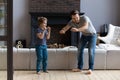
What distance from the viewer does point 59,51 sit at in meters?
6.05

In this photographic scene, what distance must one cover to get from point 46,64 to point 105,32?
3020mm

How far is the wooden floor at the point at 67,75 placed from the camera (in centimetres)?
554

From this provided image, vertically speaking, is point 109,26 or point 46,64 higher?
point 109,26

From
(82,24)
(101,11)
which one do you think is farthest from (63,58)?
(101,11)

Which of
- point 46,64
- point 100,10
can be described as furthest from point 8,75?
point 100,10

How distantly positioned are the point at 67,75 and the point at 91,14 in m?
3.16

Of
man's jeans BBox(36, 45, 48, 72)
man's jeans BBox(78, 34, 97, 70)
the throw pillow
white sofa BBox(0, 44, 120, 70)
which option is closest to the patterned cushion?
the throw pillow

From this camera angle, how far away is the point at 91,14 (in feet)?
27.9

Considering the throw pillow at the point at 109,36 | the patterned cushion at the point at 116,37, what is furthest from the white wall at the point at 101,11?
the patterned cushion at the point at 116,37

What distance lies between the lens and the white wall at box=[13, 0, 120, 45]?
330 inches

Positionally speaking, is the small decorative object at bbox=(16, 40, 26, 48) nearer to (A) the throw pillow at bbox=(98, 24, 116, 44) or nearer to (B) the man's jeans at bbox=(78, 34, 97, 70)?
(A) the throw pillow at bbox=(98, 24, 116, 44)

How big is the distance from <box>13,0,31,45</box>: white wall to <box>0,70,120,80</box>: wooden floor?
267 cm

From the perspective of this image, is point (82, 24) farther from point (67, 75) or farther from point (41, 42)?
point (67, 75)

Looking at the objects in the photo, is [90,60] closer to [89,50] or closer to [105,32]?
[89,50]
